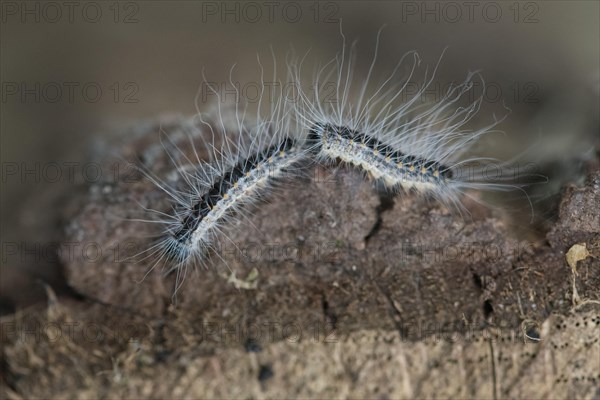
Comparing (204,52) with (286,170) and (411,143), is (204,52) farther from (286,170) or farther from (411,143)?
(411,143)

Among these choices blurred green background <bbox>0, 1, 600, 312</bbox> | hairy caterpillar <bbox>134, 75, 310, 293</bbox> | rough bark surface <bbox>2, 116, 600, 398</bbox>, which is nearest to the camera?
rough bark surface <bbox>2, 116, 600, 398</bbox>

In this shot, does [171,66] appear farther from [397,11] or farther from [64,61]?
[397,11]

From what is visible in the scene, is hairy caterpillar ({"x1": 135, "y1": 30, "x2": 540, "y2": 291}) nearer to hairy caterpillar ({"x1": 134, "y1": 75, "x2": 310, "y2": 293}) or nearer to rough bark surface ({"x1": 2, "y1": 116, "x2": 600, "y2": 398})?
hairy caterpillar ({"x1": 134, "y1": 75, "x2": 310, "y2": 293})

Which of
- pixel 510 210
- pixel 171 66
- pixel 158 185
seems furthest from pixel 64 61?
pixel 510 210

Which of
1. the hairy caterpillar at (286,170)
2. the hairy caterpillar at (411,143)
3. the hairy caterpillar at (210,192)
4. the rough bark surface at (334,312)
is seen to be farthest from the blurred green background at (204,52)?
the rough bark surface at (334,312)

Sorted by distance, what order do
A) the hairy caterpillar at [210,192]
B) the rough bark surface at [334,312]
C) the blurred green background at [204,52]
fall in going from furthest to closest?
the blurred green background at [204,52], the hairy caterpillar at [210,192], the rough bark surface at [334,312]

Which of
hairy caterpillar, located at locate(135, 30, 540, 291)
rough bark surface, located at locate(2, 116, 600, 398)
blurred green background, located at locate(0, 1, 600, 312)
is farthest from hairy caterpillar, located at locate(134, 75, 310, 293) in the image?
blurred green background, located at locate(0, 1, 600, 312)

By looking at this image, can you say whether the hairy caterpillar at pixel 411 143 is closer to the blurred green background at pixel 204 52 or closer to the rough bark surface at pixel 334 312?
the rough bark surface at pixel 334 312

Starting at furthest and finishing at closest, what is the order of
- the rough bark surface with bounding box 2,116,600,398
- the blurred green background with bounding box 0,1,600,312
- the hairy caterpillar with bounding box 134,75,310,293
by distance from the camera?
the blurred green background with bounding box 0,1,600,312, the hairy caterpillar with bounding box 134,75,310,293, the rough bark surface with bounding box 2,116,600,398

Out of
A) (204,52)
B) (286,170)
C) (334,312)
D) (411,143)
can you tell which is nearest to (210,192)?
(286,170)
